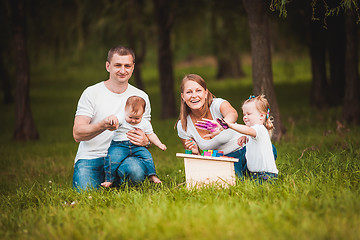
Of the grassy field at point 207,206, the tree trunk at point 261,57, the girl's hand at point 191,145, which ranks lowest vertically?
the grassy field at point 207,206

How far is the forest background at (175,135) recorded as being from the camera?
334 cm

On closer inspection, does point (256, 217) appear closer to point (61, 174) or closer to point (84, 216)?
point (84, 216)

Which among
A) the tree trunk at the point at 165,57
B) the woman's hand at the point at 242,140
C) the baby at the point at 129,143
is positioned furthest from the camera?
the tree trunk at the point at 165,57

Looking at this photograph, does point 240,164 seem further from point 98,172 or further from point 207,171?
point 98,172

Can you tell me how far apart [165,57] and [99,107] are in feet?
27.5

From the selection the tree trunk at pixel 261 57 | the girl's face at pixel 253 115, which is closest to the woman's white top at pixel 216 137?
the girl's face at pixel 253 115

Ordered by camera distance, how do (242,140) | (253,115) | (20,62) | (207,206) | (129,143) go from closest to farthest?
(207,206) → (253,115) → (242,140) → (129,143) → (20,62)

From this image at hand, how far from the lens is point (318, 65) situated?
11.8 meters

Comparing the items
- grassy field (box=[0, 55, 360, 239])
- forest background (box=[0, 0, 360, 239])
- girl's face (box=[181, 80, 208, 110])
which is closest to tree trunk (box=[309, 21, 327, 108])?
forest background (box=[0, 0, 360, 239])

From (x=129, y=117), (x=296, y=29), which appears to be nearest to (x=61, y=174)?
(x=129, y=117)

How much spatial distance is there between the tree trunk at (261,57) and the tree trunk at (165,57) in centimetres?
537

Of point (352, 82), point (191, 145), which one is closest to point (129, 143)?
point (191, 145)

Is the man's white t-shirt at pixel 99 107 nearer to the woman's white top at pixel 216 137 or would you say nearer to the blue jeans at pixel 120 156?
the blue jeans at pixel 120 156

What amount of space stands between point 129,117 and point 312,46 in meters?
8.36
